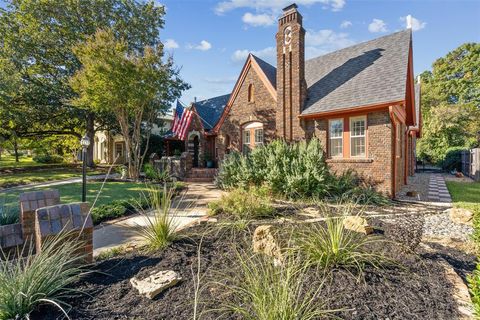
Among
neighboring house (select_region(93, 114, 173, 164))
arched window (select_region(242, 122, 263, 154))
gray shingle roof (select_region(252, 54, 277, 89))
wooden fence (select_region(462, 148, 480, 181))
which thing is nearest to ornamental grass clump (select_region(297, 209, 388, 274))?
arched window (select_region(242, 122, 263, 154))

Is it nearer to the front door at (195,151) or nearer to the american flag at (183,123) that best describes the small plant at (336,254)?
the front door at (195,151)

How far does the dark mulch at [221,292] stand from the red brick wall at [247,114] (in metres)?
9.43

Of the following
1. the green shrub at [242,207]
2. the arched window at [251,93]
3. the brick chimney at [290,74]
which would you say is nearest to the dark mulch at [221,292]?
the green shrub at [242,207]

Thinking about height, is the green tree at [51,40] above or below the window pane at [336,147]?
→ above

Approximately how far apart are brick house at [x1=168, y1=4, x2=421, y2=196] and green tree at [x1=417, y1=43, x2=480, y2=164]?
49.3ft

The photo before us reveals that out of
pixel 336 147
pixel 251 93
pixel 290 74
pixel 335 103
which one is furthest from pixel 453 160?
pixel 251 93

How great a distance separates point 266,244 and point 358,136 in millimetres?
7950

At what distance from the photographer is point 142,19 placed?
61.6ft

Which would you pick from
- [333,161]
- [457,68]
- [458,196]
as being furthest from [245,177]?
[457,68]

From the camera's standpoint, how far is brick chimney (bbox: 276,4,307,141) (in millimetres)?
11008

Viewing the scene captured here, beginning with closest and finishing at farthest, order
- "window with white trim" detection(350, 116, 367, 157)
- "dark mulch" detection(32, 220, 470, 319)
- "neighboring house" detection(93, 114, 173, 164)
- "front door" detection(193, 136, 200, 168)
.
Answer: "dark mulch" detection(32, 220, 470, 319)
"window with white trim" detection(350, 116, 367, 157)
"front door" detection(193, 136, 200, 168)
"neighboring house" detection(93, 114, 173, 164)

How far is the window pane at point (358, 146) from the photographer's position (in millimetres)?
9656

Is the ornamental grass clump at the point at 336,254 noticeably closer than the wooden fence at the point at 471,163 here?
Yes

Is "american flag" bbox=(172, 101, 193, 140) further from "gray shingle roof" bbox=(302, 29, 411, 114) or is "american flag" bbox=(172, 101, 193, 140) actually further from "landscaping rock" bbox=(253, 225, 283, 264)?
"landscaping rock" bbox=(253, 225, 283, 264)
